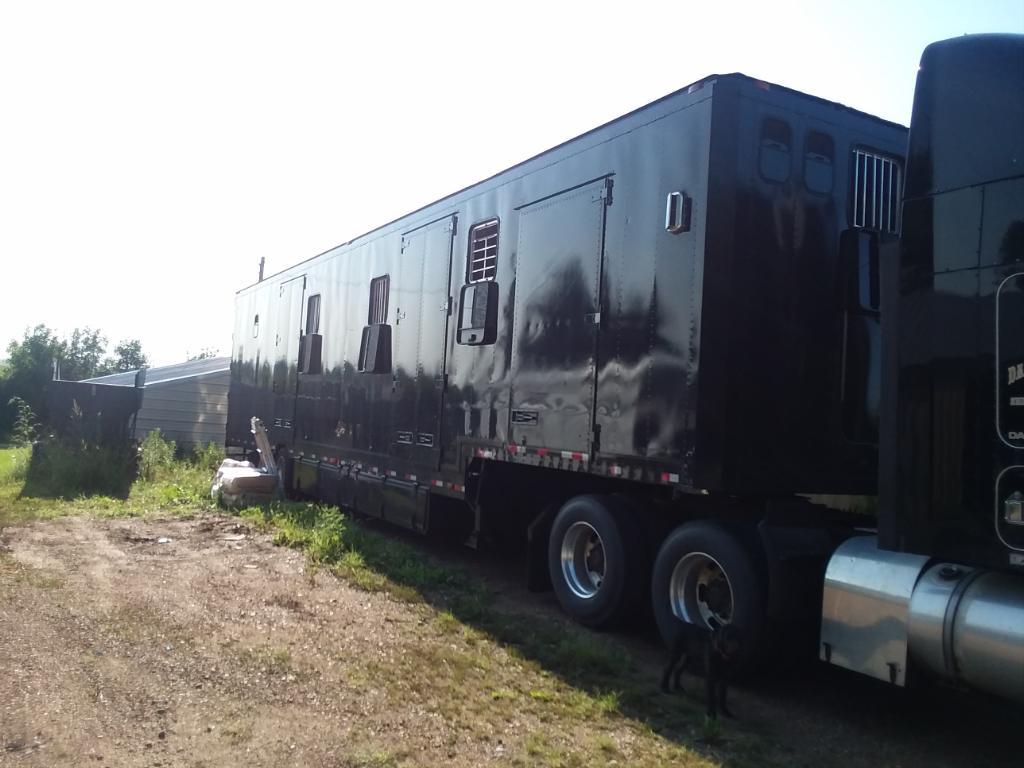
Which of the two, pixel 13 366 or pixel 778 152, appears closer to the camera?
pixel 778 152

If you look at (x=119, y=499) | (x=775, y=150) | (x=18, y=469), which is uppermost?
(x=775, y=150)

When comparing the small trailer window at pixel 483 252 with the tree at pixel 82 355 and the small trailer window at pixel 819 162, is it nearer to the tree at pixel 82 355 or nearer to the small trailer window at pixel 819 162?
the small trailer window at pixel 819 162

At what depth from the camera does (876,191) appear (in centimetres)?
673

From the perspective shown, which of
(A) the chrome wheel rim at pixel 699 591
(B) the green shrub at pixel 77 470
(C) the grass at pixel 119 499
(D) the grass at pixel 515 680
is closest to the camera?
(D) the grass at pixel 515 680

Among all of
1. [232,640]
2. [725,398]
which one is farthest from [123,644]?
[725,398]

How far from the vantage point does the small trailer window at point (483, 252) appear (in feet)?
28.3

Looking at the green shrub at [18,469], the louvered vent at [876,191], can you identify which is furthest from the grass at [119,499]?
the louvered vent at [876,191]

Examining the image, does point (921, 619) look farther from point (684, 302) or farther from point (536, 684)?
point (684, 302)

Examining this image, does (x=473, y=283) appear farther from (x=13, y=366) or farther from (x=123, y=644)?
(x=13, y=366)

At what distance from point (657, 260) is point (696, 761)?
3.41 metres

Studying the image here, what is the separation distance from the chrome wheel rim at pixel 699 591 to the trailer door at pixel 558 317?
1.28 metres

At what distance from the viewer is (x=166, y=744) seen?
14.1 feet

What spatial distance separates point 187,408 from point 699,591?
2213 centimetres

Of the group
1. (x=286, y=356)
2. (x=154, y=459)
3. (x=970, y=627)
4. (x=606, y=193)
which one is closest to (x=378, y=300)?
(x=286, y=356)
